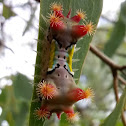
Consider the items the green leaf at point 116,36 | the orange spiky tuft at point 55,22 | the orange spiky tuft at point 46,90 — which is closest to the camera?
the orange spiky tuft at point 46,90

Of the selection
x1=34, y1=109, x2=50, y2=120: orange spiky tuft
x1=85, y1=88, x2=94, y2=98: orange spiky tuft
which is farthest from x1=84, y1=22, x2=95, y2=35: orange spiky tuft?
x1=34, y1=109, x2=50, y2=120: orange spiky tuft

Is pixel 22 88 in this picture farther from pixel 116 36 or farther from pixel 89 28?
pixel 89 28

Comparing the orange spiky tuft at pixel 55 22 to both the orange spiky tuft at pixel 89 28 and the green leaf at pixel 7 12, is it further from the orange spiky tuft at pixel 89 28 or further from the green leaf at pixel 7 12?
the green leaf at pixel 7 12

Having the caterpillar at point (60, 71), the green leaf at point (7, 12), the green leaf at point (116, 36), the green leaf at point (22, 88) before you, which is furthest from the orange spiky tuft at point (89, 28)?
the green leaf at point (7, 12)

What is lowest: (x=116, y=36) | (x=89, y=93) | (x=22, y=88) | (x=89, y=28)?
(x=22, y=88)

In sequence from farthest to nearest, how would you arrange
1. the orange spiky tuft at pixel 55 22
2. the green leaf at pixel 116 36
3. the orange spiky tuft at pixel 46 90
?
1. the green leaf at pixel 116 36
2. the orange spiky tuft at pixel 55 22
3. the orange spiky tuft at pixel 46 90

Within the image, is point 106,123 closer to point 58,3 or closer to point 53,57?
point 53,57

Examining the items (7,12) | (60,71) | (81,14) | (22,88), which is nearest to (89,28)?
(81,14)

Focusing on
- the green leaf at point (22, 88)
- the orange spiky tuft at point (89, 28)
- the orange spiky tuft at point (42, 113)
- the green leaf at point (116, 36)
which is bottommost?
the green leaf at point (22, 88)
